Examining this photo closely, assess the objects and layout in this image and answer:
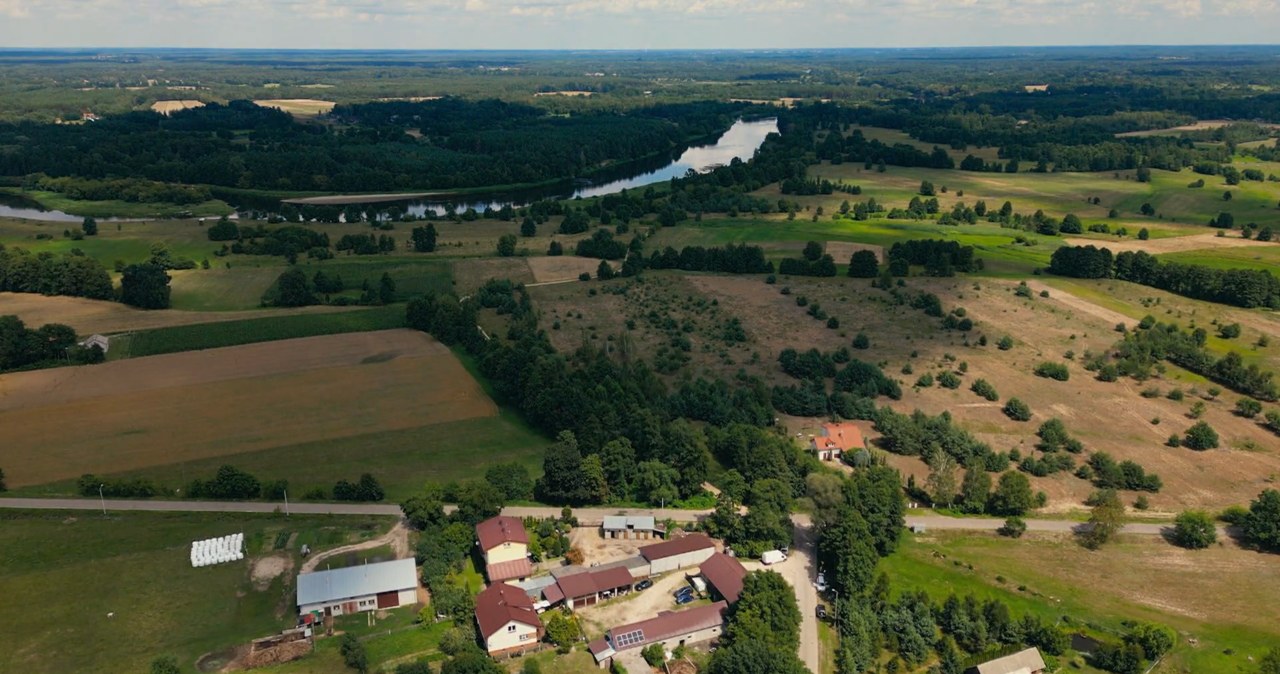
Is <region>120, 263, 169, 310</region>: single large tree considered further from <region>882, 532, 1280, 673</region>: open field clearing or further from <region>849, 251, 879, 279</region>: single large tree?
<region>882, 532, 1280, 673</region>: open field clearing

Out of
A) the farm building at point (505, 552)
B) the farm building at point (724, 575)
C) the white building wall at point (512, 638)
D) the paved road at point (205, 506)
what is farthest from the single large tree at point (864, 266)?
the white building wall at point (512, 638)

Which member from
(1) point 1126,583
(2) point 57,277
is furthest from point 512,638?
(2) point 57,277

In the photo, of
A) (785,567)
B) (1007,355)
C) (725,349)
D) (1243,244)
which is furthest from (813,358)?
(1243,244)

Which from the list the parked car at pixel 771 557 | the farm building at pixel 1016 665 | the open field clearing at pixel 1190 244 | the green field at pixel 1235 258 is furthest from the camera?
the open field clearing at pixel 1190 244

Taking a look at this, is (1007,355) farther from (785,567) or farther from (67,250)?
(67,250)

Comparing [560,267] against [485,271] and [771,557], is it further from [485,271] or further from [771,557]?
[771,557]

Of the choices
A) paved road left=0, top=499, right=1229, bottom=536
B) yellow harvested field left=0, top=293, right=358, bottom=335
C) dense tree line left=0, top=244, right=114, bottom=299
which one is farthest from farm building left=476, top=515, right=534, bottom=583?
dense tree line left=0, top=244, right=114, bottom=299

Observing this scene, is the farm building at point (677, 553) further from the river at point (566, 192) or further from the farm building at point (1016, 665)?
the river at point (566, 192)
